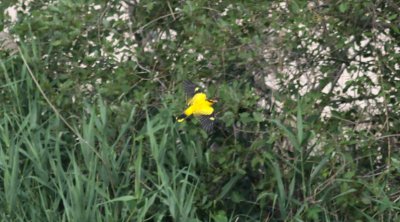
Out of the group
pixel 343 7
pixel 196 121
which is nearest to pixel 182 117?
pixel 196 121

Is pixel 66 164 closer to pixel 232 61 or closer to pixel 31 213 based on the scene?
pixel 31 213

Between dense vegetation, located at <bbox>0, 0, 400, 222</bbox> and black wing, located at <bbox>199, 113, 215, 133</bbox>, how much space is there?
46 millimetres

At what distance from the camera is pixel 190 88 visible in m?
4.22

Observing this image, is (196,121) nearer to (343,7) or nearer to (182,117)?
(182,117)

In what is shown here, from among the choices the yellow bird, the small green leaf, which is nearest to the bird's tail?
the yellow bird

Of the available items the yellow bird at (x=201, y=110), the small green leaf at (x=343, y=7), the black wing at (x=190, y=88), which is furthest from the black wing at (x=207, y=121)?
the small green leaf at (x=343, y=7)

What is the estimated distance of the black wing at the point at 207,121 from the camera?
13.5ft

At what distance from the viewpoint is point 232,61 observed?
436 centimetres

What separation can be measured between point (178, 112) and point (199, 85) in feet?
0.81

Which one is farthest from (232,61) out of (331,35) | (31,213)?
(31,213)

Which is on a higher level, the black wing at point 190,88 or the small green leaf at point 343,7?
the small green leaf at point 343,7

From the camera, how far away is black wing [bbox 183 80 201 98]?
4.20m

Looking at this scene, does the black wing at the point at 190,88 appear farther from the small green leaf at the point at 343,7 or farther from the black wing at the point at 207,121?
the small green leaf at the point at 343,7

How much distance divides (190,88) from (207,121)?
18 cm
